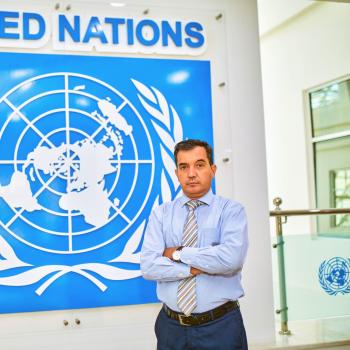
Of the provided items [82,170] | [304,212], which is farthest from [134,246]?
[304,212]

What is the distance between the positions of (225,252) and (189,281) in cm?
25

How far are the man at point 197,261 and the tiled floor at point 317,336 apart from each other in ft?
4.77

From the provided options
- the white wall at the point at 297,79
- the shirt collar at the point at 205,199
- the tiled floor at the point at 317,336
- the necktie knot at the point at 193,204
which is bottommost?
the tiled floor at the point at 317,336

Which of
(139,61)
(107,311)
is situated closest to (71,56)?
(139,61)

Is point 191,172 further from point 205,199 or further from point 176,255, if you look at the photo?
point 176,255

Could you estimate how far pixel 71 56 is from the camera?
3887mm

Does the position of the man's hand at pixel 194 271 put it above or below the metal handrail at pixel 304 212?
below

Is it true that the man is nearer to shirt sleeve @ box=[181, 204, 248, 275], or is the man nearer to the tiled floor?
shirt sleeve @ box=[181, 204, 248, 275]

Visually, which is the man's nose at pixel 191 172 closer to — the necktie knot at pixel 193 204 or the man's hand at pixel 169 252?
the necktie knot at pixel 193 204

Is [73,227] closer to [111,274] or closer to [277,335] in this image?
[111,274]

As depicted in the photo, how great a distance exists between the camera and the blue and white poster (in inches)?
146

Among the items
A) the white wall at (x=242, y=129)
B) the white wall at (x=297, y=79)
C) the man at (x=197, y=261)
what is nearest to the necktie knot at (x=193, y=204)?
the man at (x=197, y=261)

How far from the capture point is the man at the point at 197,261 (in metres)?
2.59

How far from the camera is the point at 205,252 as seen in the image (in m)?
2.61
